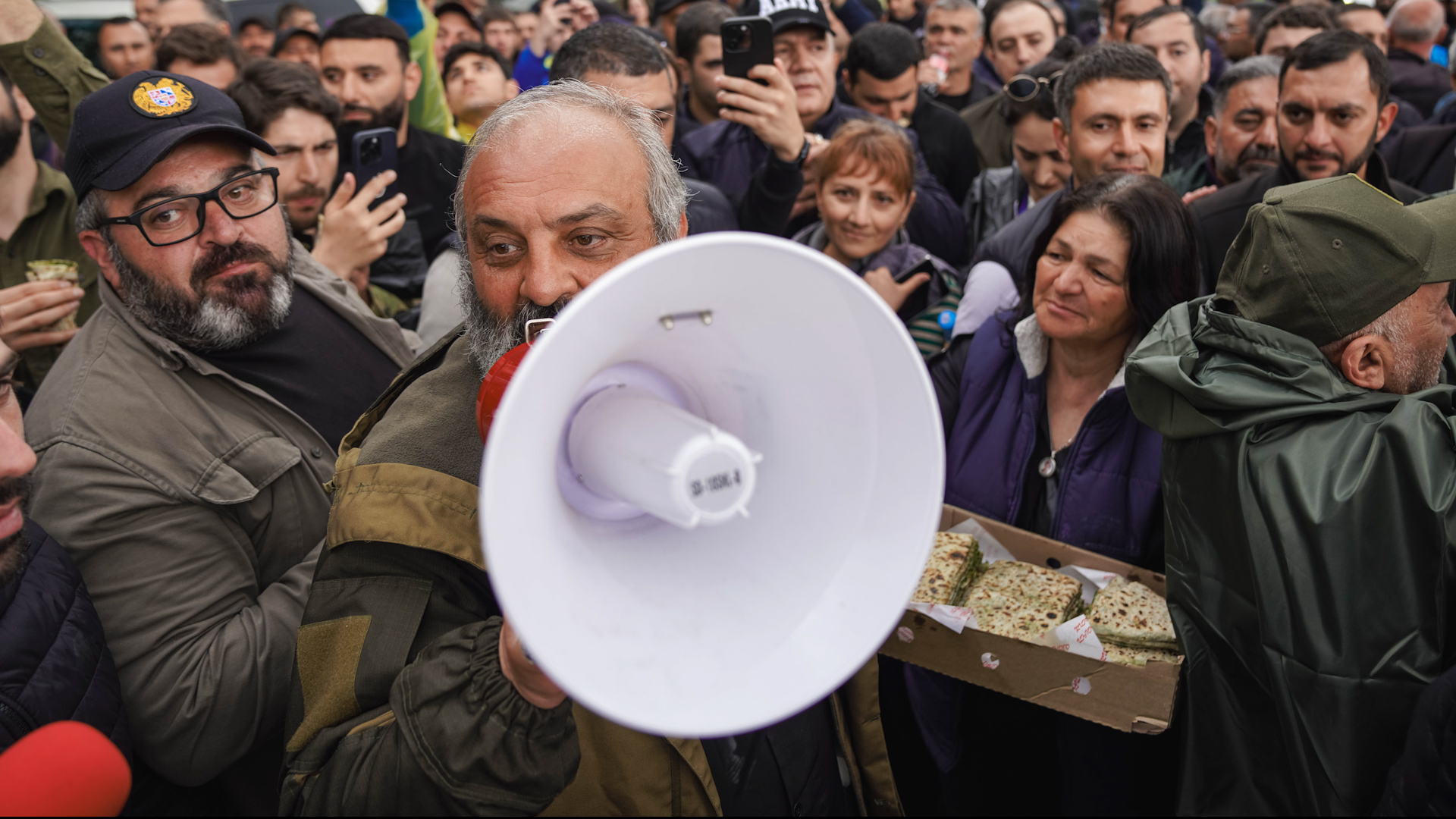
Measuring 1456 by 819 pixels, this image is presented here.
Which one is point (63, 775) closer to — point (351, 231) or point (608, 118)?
point (608, 118)

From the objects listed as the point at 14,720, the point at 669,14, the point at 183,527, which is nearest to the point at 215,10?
the point at 669,14

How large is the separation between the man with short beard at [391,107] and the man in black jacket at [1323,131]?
348cm

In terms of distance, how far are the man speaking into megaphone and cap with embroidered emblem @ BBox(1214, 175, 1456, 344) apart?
129 centimetres

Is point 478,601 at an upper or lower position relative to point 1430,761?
lower

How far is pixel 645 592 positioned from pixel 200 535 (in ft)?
4.68

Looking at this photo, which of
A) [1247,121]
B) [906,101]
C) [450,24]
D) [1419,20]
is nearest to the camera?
[1247,121]

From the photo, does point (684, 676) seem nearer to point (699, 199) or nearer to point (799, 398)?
point (799, 398)

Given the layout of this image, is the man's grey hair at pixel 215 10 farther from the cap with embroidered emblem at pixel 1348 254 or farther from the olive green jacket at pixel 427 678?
the cap with embroidered emblem at pixel 1348 254

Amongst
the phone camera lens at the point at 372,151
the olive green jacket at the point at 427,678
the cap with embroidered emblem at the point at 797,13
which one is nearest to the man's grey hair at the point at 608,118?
the olive green jacket at the point at 427,678

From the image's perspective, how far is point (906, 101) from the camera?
199 inches

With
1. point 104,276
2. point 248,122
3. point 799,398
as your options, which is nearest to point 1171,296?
point 799,398

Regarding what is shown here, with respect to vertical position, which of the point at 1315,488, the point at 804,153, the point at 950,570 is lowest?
the point at 950,570

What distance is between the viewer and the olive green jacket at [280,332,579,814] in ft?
4.03

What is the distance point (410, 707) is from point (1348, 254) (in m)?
1.98
